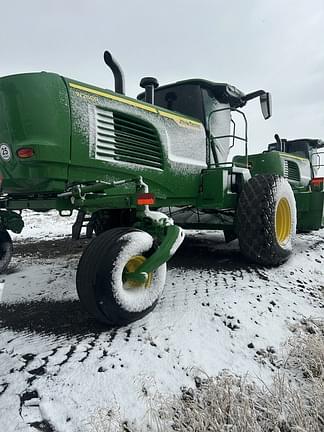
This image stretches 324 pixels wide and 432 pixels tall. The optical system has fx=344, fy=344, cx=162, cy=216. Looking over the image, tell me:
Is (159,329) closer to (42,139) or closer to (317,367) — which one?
(317,367)

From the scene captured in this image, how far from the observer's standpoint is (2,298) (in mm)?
2963

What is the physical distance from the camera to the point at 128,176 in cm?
319

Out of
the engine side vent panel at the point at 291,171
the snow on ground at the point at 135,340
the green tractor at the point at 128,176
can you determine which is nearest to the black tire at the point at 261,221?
the green tractor at the point at 128,176

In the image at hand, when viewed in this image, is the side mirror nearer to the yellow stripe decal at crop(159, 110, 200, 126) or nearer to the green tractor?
the green tractor

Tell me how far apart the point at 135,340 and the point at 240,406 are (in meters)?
0.76

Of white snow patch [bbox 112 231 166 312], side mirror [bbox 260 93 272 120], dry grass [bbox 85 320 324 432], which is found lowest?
dry grass [bbox 85 320 324 432]

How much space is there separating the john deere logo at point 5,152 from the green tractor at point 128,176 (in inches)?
0.5

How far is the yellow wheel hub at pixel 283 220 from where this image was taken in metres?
4.20

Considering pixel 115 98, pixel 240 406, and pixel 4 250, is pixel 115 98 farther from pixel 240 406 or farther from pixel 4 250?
pixel 240 406

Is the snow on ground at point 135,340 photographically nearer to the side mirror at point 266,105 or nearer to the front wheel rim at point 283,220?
the front wheel rim at point 283,220

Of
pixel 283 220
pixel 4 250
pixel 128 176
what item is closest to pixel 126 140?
pixel 128 176

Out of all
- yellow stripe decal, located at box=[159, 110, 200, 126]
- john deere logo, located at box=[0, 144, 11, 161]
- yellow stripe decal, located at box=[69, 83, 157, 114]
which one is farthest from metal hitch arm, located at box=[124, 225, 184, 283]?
yellow stripe decal, located at box=[159, 110, 200, 126]

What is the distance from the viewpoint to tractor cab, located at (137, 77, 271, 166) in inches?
167

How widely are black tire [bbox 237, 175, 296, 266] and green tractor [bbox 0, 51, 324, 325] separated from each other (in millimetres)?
11
